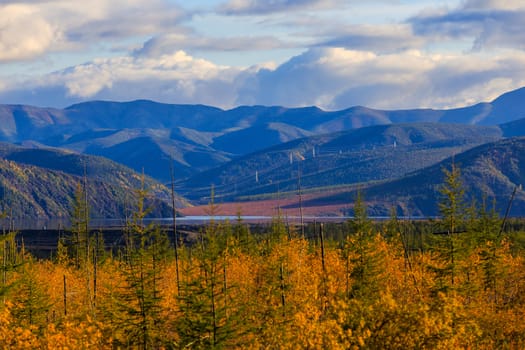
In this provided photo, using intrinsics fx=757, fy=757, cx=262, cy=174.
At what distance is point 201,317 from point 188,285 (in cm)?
195

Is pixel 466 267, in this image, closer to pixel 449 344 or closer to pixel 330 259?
pixel 330 259

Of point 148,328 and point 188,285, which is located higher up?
point 188,285

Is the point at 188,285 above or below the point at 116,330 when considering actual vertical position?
above

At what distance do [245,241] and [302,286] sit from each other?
177 ft

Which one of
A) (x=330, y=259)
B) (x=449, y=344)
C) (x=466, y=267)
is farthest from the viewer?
(x=330, y=259)

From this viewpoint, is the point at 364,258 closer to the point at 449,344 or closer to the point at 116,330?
the point at 116,330

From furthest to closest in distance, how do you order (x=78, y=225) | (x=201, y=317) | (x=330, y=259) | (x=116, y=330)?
(x=78, y=225) < (x=330, y=259) < (x=116, y=330) < (x=201, y=317)

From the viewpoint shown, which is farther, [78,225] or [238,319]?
[78,225]

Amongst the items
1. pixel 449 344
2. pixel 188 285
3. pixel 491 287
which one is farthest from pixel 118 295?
pixel 491 287

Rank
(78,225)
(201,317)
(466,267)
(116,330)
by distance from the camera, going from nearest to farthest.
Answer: (201,317) → (116,330) → (466,267) → (78,225)

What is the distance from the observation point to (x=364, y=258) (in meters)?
57.8

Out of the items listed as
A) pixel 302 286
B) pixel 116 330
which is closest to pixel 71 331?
pixel 116 330

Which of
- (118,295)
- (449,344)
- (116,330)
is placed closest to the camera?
(449,344)

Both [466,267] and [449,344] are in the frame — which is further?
[466,267]
